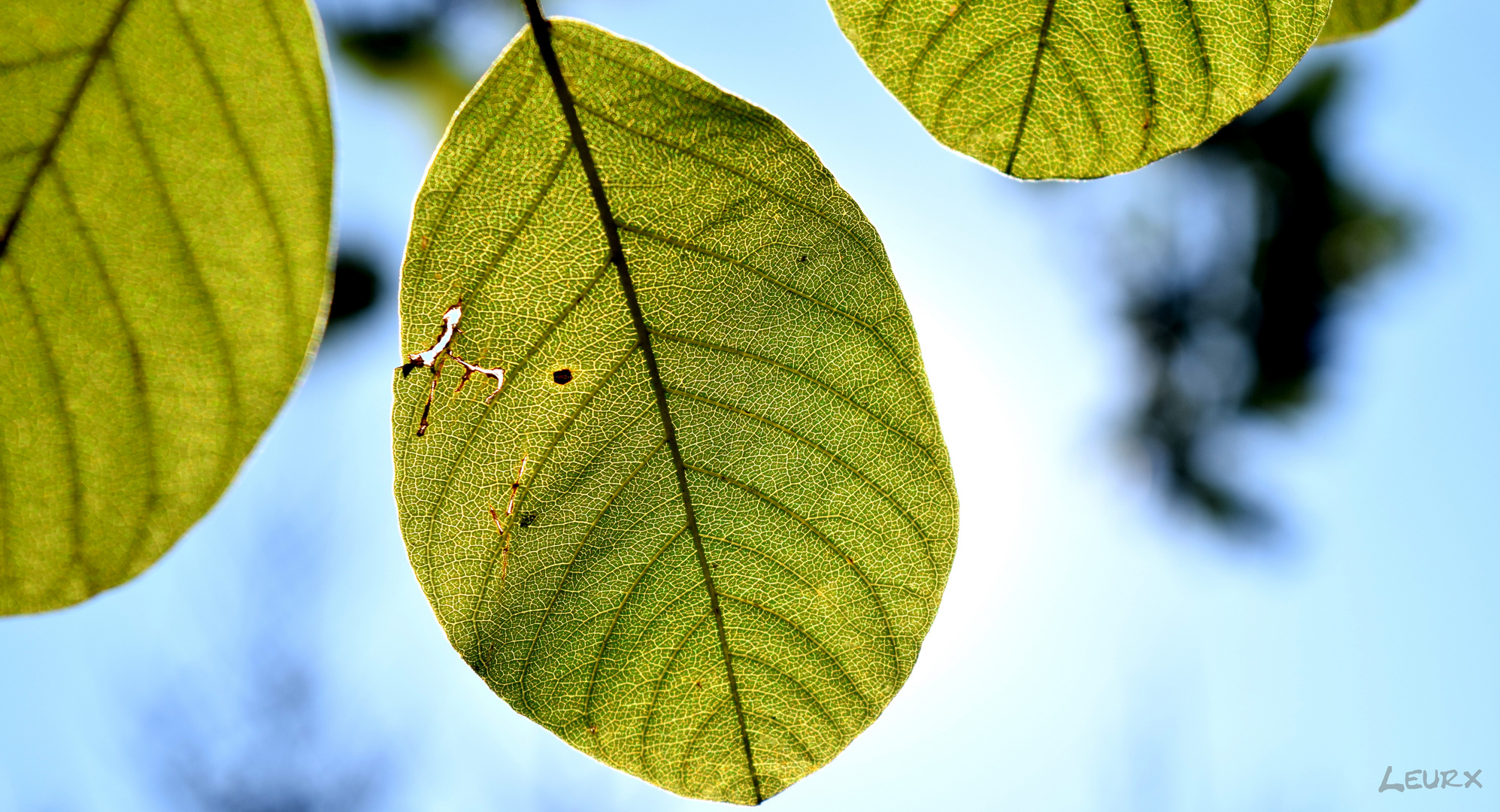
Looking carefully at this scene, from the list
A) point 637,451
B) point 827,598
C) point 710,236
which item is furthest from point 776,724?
point 710,236

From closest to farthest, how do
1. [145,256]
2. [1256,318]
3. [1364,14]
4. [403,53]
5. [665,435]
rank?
[145,256], [665,435], [1364,14], [403,53], [1256,318]

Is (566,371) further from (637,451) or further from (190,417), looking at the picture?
(190,417)

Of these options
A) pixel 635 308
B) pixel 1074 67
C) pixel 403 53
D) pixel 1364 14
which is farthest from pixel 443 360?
pixel 403 53

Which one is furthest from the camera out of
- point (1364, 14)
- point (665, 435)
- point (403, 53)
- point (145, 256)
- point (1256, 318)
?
point (1256, 318)

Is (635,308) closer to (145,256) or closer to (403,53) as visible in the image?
(145,256)

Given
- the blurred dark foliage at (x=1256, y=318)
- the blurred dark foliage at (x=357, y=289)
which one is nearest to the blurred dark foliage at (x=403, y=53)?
the blurred dark foliage at (x=357, y=289)

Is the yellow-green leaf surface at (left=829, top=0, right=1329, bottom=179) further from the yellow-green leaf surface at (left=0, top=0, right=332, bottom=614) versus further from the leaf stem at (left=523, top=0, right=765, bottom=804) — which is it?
the yellow-green leaf surface at (left=0, top=0, right=332, bottom=614)

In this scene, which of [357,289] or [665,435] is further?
[357,289]

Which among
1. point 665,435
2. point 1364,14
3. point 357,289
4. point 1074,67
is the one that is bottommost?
point 665,435
